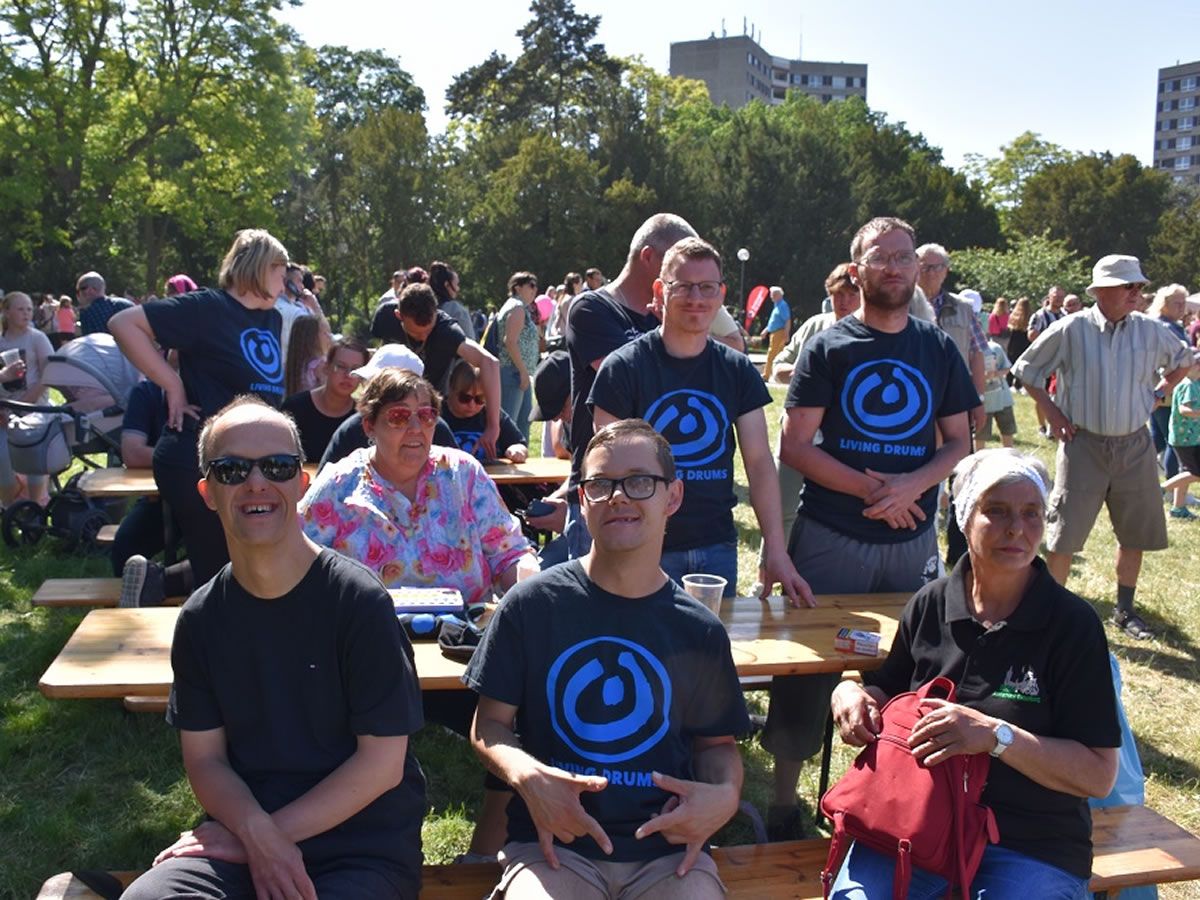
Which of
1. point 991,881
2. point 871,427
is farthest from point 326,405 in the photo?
point 991,881

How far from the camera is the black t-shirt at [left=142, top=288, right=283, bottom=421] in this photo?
177 inches

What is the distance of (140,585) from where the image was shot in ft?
14.0

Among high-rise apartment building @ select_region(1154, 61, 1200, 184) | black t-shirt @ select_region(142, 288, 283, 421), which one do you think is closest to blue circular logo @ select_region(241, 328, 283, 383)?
black t-shirt @ select_region(142, 288, 283, 421)

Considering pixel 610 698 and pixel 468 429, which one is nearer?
pixel 610 698

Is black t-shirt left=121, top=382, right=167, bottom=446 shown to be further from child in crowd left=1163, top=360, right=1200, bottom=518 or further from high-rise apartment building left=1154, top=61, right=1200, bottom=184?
high-rise apartment building left=1154, top=61, right=1200, bottom=184

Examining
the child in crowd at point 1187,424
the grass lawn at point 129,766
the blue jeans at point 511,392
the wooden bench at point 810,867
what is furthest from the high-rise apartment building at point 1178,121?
the wooden bench at point 810,867

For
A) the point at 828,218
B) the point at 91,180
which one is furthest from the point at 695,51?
the point at 91,180

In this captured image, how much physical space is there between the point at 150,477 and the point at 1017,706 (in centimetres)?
489

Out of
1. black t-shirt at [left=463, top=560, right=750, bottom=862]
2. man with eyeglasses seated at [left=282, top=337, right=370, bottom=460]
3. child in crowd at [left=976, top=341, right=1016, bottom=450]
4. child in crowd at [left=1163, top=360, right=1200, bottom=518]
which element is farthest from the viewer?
child in crowd at [left=976, top=341, right=1016, bottom=450]

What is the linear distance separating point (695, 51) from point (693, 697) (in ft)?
348

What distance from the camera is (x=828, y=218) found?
42.3 meters

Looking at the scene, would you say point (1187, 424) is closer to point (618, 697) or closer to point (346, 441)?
point (346, 441)

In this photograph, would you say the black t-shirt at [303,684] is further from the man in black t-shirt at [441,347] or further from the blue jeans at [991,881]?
the man in black t-shirt at [441,347]

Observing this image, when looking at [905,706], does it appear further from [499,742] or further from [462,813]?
[462,813]
